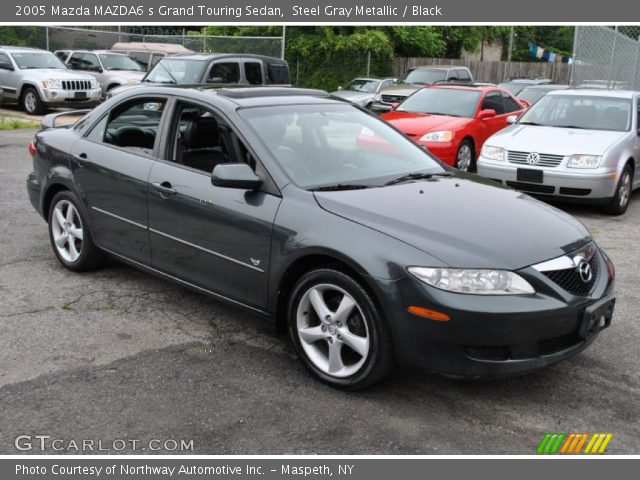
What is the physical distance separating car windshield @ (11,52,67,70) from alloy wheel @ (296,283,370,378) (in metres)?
17.8

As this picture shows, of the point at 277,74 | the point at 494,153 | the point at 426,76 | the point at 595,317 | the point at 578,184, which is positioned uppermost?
the point at 277,74

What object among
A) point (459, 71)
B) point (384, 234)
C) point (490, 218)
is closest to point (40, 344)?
point (384, 234)

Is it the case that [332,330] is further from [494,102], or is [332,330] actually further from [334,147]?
[494,102]

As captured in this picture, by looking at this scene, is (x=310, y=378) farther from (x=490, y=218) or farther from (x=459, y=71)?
(x=459, y=71)

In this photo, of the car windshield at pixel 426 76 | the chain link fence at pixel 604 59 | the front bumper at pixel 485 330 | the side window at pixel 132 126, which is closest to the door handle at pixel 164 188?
the side window at pixel 132 126

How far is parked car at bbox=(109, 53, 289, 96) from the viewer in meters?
13.4

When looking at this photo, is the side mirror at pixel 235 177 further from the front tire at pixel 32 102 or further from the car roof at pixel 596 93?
the front tire at pixel 32 102

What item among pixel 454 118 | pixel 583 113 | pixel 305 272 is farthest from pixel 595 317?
pixel 454 118

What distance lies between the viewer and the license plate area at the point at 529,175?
8.57m

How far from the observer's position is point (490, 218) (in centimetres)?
398

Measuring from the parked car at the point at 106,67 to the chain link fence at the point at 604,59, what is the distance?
1226 centimetres

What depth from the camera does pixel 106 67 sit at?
71.1 ft

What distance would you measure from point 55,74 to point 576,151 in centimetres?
1483

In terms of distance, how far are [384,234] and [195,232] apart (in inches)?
54.8
